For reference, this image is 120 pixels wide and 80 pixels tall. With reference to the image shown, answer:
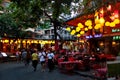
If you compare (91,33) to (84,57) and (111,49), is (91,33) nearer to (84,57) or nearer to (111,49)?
(111,49)

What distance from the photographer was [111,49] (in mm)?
37500

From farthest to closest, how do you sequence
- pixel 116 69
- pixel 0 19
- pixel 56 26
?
pixel 0 19 → pixel 56 26 → pixel 116 69

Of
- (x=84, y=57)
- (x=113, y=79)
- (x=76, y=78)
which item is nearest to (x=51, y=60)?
(x=84, y=57)

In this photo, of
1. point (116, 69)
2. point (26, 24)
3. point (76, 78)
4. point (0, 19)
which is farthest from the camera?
point (0, 19)

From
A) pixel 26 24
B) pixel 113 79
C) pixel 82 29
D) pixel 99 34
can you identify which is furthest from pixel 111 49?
pixel 113 79

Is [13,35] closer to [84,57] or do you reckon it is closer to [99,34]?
[99,34]

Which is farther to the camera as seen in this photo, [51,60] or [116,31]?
[116,31]

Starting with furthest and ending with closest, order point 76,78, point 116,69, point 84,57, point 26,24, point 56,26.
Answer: point 26,24
point 56,26
point 84,57
point 76,78
point 116,69

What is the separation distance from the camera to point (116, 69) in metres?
18.9

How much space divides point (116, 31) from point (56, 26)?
7945 millimetres

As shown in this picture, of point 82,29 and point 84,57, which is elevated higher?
point 82,29

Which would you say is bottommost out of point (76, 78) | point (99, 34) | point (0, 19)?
point (76, 78)

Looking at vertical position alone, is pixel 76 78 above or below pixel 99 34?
below

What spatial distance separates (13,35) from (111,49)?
21.4 meters
